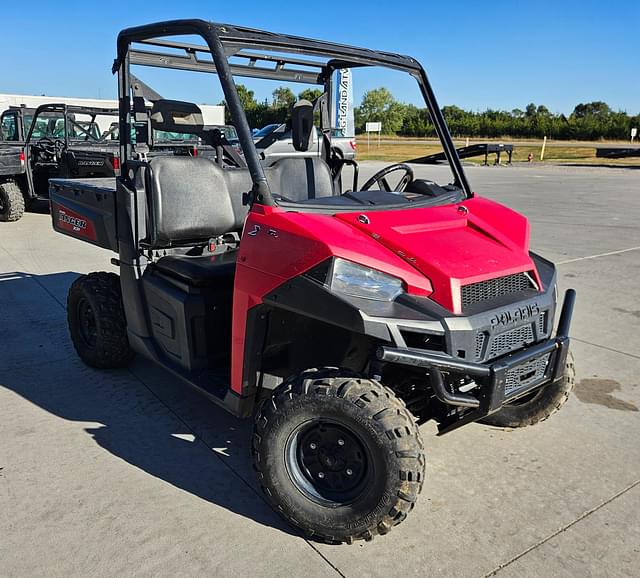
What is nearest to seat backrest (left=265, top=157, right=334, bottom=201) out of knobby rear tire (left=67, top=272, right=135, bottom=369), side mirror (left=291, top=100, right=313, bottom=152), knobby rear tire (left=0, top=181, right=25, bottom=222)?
side mirror (left=291, top=100, right=313, bottom=152)

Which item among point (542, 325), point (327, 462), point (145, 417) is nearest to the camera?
point (327, 462)

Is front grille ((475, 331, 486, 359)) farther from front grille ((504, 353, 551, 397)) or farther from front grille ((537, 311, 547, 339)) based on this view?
front grille ((537, 311, 547, 339))

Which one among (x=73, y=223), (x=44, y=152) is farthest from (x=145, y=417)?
(x=44, y=152)

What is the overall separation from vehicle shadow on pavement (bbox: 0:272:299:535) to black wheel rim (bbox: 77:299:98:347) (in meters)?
0.18

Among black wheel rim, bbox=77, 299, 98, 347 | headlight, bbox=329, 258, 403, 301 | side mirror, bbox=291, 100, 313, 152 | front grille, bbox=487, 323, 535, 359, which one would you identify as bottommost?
black wheel rim, bbox=77, 299, 98, 347

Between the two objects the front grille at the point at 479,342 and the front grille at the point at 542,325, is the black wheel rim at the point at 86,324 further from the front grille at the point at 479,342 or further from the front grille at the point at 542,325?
the front grille at the point at 542,325

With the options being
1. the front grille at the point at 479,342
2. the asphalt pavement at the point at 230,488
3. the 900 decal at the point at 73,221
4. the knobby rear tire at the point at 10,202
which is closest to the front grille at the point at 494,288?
the front grille at the point at 479,342

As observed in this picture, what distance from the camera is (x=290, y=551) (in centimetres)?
237

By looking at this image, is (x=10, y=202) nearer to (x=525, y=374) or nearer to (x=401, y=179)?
(x=401, y=179)

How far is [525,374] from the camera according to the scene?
244cm

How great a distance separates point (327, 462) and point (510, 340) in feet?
2.80

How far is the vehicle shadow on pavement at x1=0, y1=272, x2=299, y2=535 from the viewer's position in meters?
2.82

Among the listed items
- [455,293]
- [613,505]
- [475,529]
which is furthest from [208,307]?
[613,505]

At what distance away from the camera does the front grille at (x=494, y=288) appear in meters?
2.39
